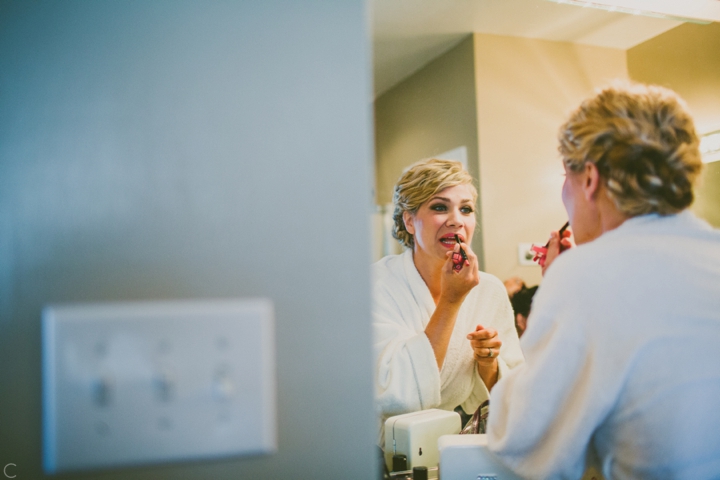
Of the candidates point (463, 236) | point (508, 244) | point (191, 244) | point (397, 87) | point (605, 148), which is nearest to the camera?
point (191, 244)

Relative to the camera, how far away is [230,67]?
0.35 metres

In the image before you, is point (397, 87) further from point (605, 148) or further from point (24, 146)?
point (24, 146)

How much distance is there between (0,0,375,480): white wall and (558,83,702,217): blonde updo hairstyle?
0.44 meters

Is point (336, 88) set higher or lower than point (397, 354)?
higher

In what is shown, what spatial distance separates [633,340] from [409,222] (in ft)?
2.12

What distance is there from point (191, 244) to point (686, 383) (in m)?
0.53

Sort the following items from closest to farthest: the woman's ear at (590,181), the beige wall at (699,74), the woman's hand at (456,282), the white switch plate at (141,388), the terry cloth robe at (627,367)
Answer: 1. the white switch plate at (141,388)
2. the terry cloth robe at (627,367)
3. the woman's ear at (590,181)
4. the woman's hand at (456,282)
5. the beige wall at (699,74)

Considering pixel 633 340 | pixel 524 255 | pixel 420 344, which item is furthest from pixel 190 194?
pixel 524 255

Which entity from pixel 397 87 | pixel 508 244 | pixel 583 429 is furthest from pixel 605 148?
pixel 508 244

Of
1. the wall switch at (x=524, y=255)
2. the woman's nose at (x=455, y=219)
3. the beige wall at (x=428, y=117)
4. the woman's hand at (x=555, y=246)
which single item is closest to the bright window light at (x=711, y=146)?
the wall switch at (x=524, y=255)

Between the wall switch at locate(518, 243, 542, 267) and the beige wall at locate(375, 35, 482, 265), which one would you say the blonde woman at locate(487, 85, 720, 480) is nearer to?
the beige wall at locate(375, 35, 482, 265)

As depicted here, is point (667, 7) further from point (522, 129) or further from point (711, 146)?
point (522, 129)

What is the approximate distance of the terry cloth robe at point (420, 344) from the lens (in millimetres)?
913

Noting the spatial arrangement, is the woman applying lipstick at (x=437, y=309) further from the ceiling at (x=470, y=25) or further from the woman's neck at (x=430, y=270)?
the ceiling at (x=470, y=25)
